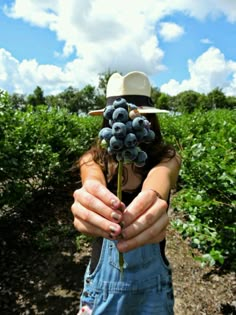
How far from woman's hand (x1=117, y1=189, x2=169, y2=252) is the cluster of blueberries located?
22 centimetres

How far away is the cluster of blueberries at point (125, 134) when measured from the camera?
2.72 feet

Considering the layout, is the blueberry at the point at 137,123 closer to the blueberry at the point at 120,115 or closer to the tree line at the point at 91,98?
the blueberry at the point at 120,115

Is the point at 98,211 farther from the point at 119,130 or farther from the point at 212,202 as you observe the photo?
the point at 212,202

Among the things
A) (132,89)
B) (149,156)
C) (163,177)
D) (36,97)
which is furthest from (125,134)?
(36,97)

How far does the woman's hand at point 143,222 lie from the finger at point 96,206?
42 millimetres

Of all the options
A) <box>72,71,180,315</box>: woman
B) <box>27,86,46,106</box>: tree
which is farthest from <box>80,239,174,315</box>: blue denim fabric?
<box>27,86,46,106</box>: tree

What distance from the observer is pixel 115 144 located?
2.71ft

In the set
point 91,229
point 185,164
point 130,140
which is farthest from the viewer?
point 185,164

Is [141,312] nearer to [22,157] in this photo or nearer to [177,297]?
[177,297]

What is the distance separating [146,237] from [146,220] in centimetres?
5

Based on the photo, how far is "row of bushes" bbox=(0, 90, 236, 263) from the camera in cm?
264

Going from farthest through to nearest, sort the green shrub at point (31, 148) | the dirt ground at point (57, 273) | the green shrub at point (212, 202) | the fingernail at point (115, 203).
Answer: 1. the green shrub at point (31, 148)
2. the dirt ground at point (57, 273)
3. the green shrub at point (212, 202)
4. the fingernail at point (115, 203)

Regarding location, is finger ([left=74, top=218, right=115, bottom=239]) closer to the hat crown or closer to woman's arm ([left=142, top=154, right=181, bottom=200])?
woman's arm ([left=142, top=154, right=181, bottom=200])

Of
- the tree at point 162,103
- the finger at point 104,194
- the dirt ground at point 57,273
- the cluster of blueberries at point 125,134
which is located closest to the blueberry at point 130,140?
the cluster of blueberries at point 125,134
